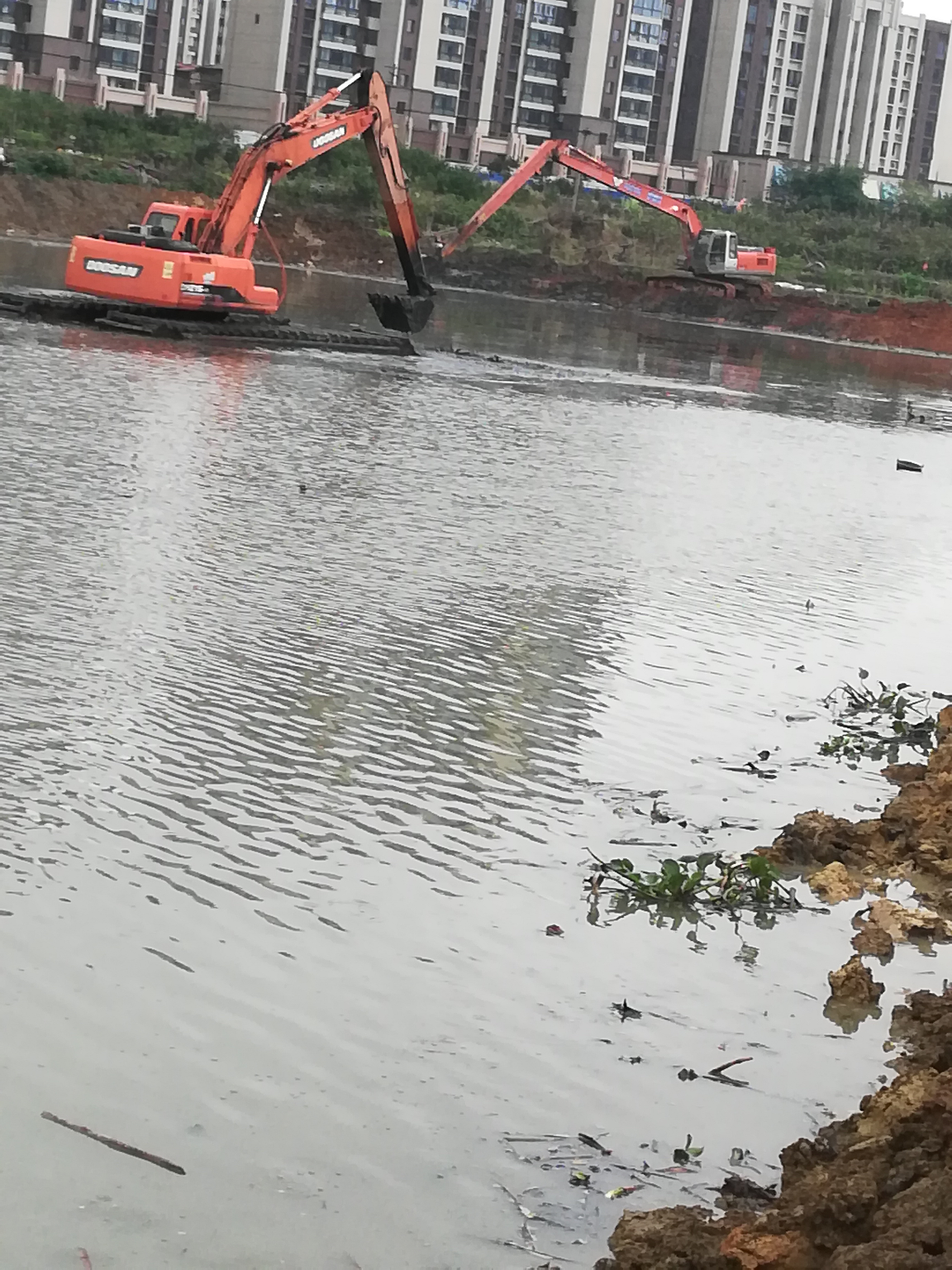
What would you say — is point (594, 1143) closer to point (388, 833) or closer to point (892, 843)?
point (388, 833)

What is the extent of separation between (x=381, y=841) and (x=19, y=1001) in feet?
6.65

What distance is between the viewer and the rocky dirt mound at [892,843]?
736cm

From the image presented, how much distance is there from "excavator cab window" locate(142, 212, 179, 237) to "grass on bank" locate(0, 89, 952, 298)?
35.0 metres

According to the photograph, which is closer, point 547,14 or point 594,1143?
point 594,1143

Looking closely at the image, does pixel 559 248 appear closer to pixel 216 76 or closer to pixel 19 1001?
pixel 216 76

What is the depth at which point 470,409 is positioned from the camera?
24.4 m

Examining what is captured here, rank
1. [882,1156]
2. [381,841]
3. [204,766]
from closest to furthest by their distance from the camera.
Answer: [882,1156], [381,841], [204,766]

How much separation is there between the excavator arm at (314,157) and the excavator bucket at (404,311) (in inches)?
0.6

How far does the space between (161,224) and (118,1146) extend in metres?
27.6

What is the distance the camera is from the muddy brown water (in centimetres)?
463

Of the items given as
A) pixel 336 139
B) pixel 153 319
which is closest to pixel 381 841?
pixel 153 319

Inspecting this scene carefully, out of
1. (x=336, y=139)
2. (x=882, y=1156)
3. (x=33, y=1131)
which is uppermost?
(x=336, y=139)

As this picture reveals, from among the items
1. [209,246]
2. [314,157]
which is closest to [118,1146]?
[209,246]

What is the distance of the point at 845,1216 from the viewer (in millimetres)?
3957
